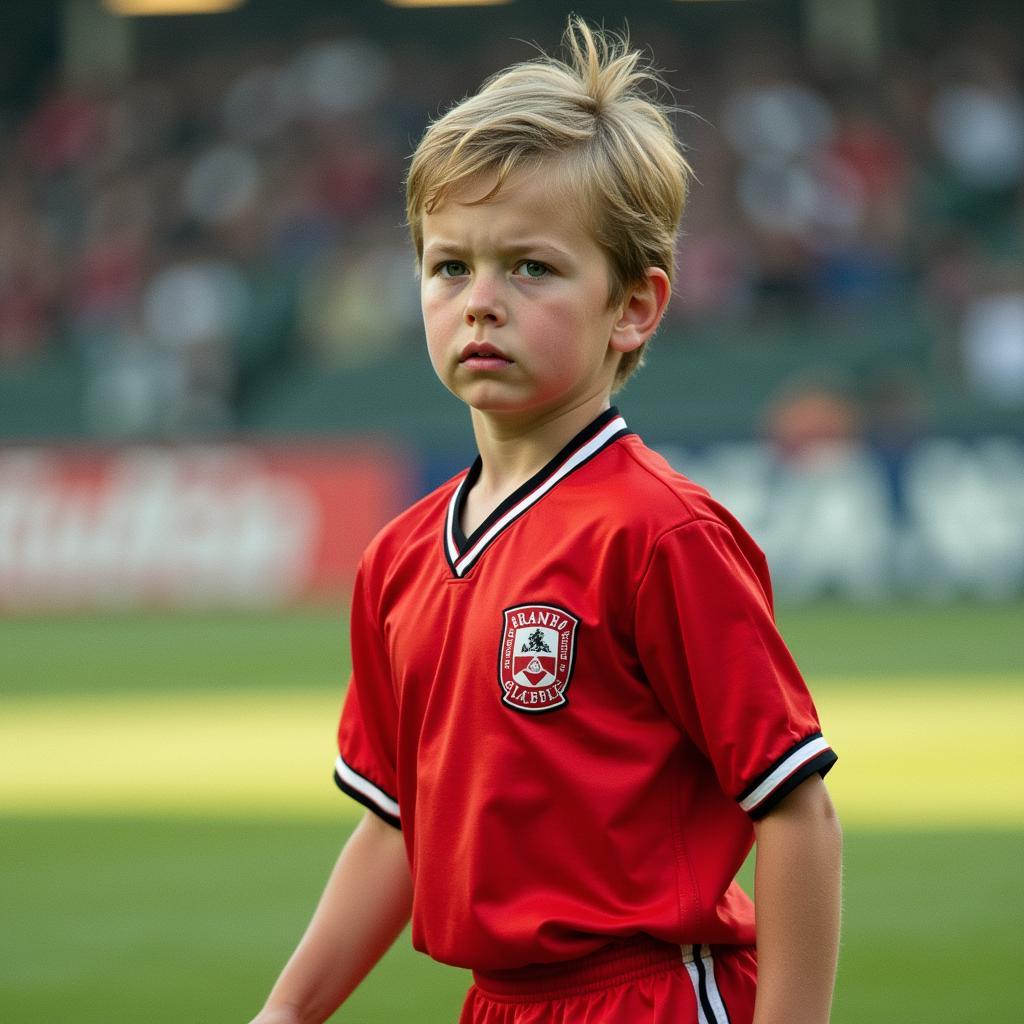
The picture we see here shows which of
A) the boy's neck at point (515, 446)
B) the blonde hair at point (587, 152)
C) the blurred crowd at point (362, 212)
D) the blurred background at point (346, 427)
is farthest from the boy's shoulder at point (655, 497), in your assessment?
the blurred crowd at point (362, 212)

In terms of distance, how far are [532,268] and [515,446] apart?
0.26 meters

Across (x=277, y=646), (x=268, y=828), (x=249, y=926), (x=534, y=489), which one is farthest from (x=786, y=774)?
A: (x=277, y=646)

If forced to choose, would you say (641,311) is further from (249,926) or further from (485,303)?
(249,926)

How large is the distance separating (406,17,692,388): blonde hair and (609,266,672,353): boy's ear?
0.05 ft

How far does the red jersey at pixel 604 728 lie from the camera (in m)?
2.25

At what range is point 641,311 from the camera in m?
2.56

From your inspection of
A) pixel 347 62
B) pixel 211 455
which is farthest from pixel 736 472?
pixel 347 62

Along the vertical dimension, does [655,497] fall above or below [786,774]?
above

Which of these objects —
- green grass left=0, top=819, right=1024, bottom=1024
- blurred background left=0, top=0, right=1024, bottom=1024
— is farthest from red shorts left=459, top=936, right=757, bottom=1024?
green grass left=0, top=819, right=1024, bottom=1024

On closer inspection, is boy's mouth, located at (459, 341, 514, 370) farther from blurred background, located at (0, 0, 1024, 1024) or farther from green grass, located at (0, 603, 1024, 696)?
green grass, located at (0, 603, 1024, 696)

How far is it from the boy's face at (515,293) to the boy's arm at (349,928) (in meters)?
0.70

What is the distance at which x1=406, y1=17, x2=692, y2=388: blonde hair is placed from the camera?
7.93 feet

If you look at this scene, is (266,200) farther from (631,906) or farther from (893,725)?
(631,906)

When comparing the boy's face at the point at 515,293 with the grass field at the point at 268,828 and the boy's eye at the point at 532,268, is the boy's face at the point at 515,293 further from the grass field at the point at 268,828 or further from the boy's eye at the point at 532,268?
the grass field at the point at 268,828
